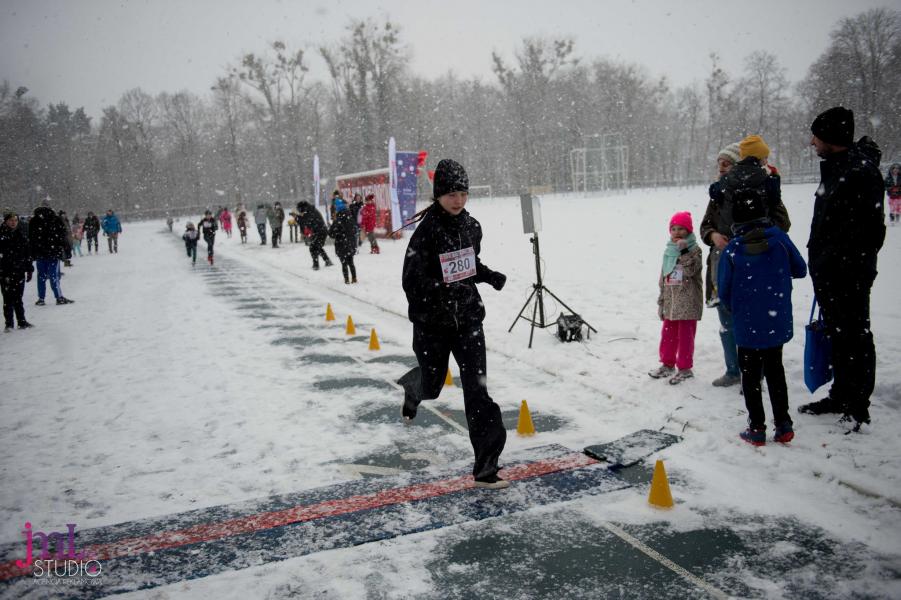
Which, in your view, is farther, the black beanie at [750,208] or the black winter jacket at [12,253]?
the black winter jacket at [12,253]

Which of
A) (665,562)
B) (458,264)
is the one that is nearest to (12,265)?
(458,264)

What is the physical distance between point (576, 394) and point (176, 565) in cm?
392

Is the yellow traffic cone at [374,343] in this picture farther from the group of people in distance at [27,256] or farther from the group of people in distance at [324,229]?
the group of people in distance at [27,256]

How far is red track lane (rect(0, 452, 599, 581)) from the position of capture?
3420mm

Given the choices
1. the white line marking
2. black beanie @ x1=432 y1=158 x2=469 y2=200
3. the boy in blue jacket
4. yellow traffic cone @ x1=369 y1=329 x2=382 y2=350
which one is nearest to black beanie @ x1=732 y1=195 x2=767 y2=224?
the boy in blue jacket

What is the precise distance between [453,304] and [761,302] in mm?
2295

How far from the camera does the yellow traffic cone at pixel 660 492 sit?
3557 mm

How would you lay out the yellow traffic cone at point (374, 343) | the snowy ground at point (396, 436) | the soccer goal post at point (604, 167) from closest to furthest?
the snowy ground at point (396, 436), the yellow traffic cone at point (374, 343), the soccer goal post at point (604, 167)

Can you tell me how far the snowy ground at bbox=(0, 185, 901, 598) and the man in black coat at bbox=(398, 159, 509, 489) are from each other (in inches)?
23.5

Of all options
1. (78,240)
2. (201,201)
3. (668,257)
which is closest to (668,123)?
(201,201)

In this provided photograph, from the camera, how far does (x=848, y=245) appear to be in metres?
4.12

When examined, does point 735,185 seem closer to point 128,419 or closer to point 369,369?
point 369,369

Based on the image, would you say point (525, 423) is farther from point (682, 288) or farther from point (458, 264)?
point (682, 288)

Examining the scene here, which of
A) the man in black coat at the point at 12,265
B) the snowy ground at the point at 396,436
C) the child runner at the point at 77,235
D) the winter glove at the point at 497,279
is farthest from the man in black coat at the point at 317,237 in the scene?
the child runner at the point at 77,235
